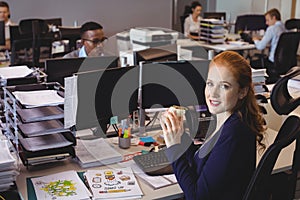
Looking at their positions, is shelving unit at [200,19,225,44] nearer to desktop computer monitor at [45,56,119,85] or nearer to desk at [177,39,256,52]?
desk at [177,39,256,52]

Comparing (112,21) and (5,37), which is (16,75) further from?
(112,21)

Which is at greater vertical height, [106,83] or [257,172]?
[106,83]

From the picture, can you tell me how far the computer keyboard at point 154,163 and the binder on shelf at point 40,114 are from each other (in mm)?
462

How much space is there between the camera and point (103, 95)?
7.61 ft

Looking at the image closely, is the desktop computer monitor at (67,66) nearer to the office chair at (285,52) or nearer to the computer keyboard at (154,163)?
the computer keyboard at (154,163)

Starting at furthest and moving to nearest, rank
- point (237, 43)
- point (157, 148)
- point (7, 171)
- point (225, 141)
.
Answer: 1. point (237, 43)
2. point (157, 148)
3. point (7, 171)
4. point (225, 141)

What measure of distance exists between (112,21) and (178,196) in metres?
6.25

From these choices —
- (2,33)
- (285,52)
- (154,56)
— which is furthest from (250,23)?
(154,56)

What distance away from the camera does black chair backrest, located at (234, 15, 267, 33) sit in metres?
7.72

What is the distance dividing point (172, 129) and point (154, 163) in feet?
1.28

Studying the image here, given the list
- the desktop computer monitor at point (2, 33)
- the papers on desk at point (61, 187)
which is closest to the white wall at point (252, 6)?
the desktop computer monitor at point (2, 33)

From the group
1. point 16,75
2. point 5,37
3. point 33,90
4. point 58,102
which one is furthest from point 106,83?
point 5,37

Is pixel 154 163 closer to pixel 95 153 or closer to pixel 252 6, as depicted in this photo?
pixel 95 153

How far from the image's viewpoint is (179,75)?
265cm
